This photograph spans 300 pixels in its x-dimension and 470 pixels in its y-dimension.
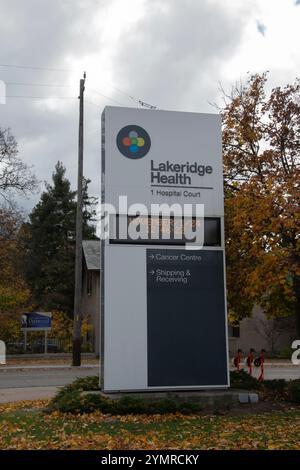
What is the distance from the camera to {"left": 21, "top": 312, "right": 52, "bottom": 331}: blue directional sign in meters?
33.4

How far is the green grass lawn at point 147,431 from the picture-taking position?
26.3 ft

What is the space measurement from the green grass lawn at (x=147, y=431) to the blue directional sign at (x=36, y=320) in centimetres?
2112

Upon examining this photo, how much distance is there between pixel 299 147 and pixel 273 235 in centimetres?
340

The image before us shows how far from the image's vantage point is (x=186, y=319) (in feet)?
42.9

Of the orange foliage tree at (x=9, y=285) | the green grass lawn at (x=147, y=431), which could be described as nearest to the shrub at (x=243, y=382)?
the green grass lawn at (x=147, y=431)

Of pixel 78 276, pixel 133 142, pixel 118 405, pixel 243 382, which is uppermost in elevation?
pixel 133 142

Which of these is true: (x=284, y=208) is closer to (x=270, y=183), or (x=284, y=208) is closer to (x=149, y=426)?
(x=270, y=183)

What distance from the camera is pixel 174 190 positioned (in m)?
13.4

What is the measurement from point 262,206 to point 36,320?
23765 mm

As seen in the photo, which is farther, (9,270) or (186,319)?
(9,270)

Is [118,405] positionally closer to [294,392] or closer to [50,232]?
[294,392]

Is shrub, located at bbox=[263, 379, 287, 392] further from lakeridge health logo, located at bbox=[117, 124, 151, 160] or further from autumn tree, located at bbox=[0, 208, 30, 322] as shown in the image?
autumn tree, located at bbox=[0, 208, 30, 322]

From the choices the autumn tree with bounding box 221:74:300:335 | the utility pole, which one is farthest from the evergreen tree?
the autumn tree with bounding box 221:74:300:335

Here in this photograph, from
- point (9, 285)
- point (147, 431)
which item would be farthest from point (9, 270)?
point (147, 431)
